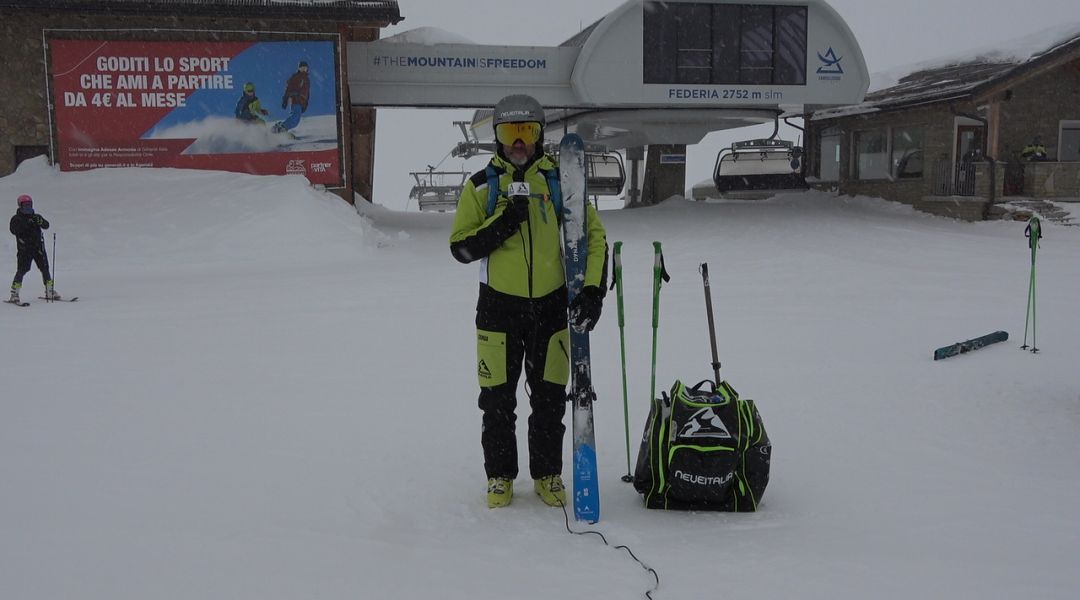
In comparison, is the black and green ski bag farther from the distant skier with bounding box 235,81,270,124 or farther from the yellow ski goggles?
the distant skier with bounding box 235,81,270,124

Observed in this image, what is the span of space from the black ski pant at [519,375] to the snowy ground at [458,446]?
0.25 m

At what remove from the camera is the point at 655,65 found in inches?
828

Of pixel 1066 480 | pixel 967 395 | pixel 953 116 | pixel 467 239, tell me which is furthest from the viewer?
pixel 953 116

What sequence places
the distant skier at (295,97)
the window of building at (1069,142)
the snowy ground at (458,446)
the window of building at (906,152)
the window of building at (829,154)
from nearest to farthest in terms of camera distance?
1. the snowy ground at (458,446)
2. the distant skier at (295,97)
3. the window of building at (1069,142)
4. the window of building at (906,152)
5. the window of building at (829,154)

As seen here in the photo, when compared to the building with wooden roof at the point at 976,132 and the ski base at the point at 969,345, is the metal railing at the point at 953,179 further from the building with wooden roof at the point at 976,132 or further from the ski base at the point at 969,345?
the ski base at the point at 969,345

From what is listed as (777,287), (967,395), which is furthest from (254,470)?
(777,287)

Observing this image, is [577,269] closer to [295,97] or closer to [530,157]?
[530,157]

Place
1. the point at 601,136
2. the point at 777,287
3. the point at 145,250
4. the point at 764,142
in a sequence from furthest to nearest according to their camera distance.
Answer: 1. the point at 601,136
2. the point at 764,142
3. the point at 145,250
4. the point at 777,287

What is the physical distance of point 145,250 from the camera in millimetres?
14992

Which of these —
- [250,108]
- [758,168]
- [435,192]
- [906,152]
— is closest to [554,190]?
[250,108]

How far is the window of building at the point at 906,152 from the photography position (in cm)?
2325

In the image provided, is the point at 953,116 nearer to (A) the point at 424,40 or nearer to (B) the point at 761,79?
(B) the point at 761,79

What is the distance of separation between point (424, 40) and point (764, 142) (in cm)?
949

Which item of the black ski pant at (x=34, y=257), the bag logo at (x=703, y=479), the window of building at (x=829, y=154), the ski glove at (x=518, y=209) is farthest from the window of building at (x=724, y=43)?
the bag logo at (x=703, y=479)
